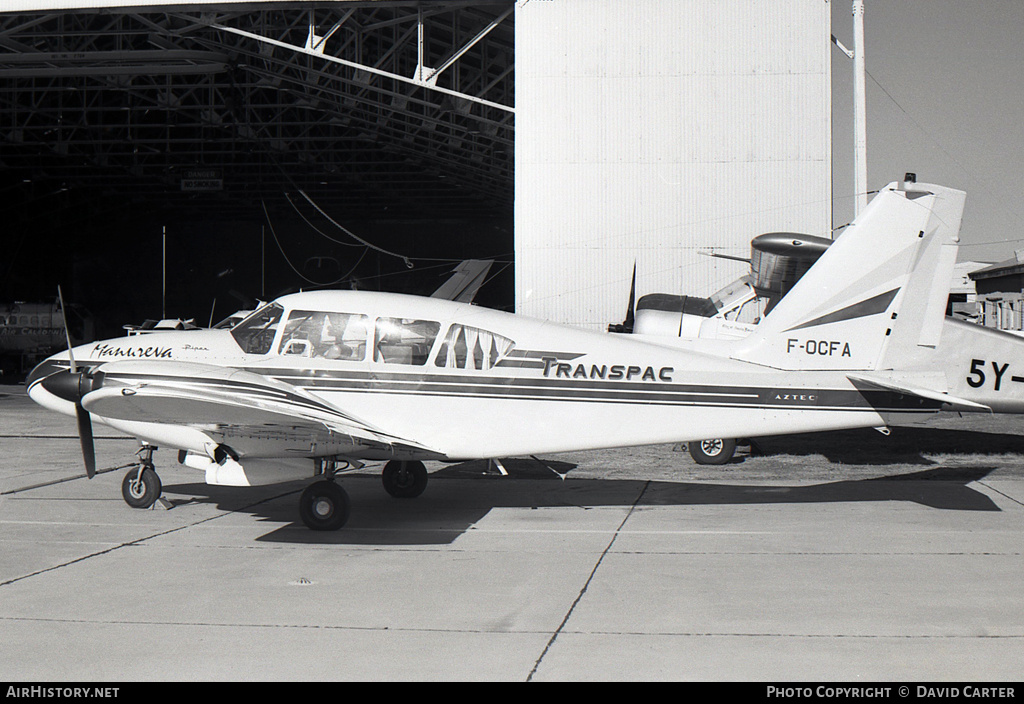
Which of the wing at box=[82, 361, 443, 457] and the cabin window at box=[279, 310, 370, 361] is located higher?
the cabin window at box=[279, 310, 370, 361]

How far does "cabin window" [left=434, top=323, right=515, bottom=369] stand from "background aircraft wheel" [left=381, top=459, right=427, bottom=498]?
1.96m

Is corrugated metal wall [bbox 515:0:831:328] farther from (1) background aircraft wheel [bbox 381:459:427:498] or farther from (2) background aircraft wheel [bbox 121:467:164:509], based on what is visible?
(2) background aircraft wheel [bbox 121:467:164:509]

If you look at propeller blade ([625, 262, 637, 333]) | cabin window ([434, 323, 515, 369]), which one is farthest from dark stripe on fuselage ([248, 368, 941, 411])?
propeller blade ([625, 262, 637, 333])

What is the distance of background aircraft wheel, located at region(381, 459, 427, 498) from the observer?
10766mm

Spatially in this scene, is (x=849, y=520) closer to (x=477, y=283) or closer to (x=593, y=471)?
(x=593, y=471)

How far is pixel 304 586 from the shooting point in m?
7.02

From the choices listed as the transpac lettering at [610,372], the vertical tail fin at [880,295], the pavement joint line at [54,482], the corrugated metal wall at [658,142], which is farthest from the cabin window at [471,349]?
the corrugated metal wall at [658,142]

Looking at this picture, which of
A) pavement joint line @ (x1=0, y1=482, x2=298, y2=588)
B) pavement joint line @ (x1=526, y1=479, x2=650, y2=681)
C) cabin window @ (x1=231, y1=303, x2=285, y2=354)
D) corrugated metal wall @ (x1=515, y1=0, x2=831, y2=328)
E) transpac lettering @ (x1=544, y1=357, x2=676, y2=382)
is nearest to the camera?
pavement joint line @ (x1=526, y1=479, x2=650, y2=681)

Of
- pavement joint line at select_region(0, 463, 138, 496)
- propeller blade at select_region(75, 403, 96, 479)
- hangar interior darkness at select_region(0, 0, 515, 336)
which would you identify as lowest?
pavement joint line at select_region(0, 463, 138, 496)

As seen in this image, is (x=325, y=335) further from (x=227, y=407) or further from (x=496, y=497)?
(x=496, y=497)

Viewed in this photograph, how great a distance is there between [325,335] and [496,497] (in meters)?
2.94

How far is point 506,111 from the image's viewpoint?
874 inches

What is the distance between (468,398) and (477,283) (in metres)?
26.5

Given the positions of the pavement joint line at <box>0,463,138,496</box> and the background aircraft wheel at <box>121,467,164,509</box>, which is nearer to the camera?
the background aircraft wheel at <box>121,467,164,509</box>
